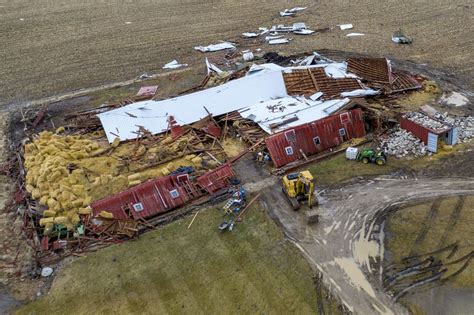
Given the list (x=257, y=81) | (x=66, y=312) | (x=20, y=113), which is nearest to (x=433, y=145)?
(x=257, y=81)

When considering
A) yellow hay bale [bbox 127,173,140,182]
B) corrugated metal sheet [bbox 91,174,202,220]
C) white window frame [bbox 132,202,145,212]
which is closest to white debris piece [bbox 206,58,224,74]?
yellow hay bale [bbox 127,173,140,182]

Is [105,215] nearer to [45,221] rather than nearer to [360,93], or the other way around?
[45,221]

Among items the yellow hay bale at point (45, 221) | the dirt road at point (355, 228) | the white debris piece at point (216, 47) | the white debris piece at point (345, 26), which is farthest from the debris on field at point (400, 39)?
the yellow hay bale at point (45, 221)

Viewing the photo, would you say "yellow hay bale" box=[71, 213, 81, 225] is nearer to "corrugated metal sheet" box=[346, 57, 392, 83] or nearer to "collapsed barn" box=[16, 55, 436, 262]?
"collapsed barn" box=[16, 55, 436, 262]

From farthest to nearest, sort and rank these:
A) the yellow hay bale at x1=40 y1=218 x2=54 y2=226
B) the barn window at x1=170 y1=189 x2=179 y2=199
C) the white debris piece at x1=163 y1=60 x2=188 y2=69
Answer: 1. the white debris piece at x1=163 y1=60 x2=188 y2=69
2. the barn window at x1=170 y1=189 x2=179 y2=199
3. the yellow hay bale at x1=40 y1=218 x2=54 y2=226

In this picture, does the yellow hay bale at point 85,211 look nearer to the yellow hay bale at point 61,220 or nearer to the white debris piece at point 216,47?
the yellow hay bale at point 61,220
